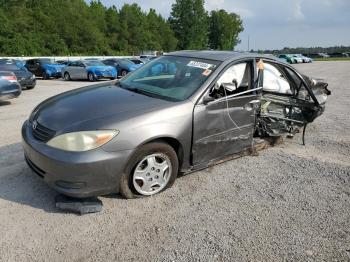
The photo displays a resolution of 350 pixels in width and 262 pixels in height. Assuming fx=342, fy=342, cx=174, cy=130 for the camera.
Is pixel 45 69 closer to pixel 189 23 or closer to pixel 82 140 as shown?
pixel 82 140

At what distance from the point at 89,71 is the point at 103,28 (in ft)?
185

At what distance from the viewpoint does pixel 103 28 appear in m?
72.2

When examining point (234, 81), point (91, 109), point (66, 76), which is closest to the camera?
point (91, 109)

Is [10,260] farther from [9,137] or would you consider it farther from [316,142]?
[316,142]

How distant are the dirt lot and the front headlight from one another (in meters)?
0.71

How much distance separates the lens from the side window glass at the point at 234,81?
14.3ft

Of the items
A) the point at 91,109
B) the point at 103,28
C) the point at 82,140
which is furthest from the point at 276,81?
the point at 103,28

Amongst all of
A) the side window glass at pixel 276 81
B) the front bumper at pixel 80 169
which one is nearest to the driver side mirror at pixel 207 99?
the front bumper at pixel 80 169

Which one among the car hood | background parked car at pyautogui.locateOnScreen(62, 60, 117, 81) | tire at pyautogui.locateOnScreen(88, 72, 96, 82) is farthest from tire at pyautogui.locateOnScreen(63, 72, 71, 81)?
the car hood

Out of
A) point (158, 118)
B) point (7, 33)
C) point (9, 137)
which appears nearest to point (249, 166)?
point (158, 118)

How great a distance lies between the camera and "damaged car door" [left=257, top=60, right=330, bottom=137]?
18.1 ft

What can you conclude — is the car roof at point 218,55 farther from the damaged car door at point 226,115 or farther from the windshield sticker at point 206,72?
the windshield sticker at point 206,72

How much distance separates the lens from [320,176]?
→ 15.2 feet

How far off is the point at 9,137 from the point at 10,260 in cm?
377
